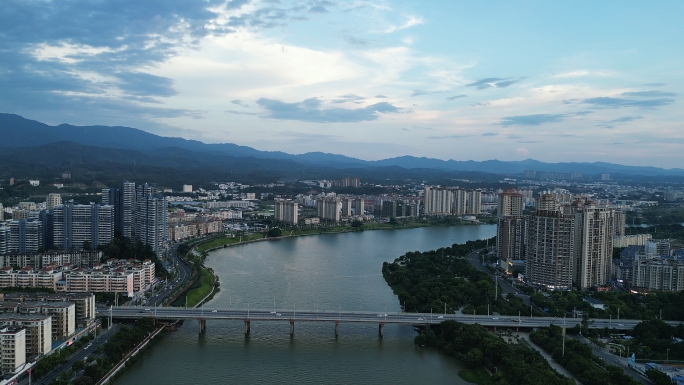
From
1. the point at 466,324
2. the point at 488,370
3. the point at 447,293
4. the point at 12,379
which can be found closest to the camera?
the point at 12,379

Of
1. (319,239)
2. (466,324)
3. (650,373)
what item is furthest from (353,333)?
(319,239)

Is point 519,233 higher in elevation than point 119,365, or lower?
higher

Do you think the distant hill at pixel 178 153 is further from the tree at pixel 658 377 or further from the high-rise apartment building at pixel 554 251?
the tree at pixel 658 377

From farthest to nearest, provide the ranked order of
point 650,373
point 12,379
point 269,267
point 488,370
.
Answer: point 269,267 < point 488,370 < point 650,373 < point 12,379

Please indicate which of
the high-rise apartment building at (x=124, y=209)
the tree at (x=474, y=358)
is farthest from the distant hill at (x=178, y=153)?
the tree at (x=474, y=358)

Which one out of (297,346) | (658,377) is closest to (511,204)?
(297,346)

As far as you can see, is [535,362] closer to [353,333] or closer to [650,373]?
[650,373]

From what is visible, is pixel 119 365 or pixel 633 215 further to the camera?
pixel 633 215
